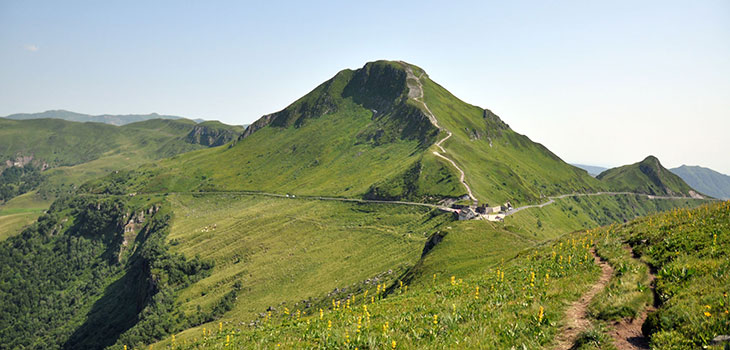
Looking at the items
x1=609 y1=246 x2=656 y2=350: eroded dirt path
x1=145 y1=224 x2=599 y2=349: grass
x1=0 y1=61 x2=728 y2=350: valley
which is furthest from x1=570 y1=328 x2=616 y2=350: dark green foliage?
x1=145 y1=224 x2=599 y2=349: grass

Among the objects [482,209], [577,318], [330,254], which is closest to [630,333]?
[577,318]

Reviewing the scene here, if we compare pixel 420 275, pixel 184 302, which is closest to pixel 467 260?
pixel 420 275

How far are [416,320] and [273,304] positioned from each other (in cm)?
8825

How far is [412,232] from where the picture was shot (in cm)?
11862

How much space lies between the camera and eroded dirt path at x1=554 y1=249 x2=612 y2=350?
14.6 m

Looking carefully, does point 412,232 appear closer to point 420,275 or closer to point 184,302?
point 420,275

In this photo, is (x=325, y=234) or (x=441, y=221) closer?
(x=441, y=221)

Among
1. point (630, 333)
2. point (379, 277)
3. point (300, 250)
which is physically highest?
point (630, 333)

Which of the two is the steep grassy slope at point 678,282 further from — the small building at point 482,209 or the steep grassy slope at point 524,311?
the small building at point 482,209

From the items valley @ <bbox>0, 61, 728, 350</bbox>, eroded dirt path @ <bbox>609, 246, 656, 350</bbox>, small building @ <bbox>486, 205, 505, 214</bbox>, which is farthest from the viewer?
small building @ <bbox>486, 205, 505, 214</bbox>

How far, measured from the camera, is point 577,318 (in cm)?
1633

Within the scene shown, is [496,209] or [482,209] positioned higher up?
[482,209]

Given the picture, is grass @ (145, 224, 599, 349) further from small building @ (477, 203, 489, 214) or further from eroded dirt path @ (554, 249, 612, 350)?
small building @ (477, 203, 489, 214)

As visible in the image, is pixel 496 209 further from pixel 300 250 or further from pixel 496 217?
pixel 300 250
